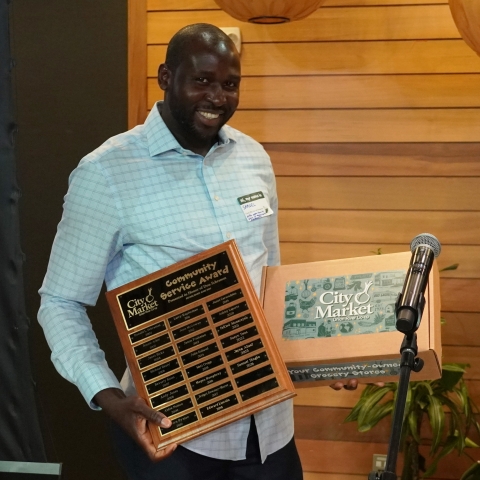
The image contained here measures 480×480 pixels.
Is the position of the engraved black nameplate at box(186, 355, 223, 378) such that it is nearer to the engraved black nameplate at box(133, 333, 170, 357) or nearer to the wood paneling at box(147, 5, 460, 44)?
the engraved black nameplate at box(133, 333, 170, 357)

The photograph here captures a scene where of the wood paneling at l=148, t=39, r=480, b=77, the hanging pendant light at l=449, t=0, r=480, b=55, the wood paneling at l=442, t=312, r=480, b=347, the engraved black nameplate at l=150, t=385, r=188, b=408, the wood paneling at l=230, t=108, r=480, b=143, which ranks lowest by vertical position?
the wood paneling at l=442, t=312, r=480, b=347

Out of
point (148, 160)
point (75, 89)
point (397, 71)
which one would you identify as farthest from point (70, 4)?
point (148, 160)

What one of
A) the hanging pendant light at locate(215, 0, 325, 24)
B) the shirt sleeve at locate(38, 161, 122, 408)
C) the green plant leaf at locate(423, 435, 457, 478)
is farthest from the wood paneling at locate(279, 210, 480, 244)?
the shirt sleeve at locate(38, 161, 122, 408)

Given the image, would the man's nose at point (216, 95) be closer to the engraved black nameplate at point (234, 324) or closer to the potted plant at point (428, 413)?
the engraved black nameplate at point (234, 324)

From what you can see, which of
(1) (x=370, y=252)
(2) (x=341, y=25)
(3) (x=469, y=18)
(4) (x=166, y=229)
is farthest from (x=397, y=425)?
(2) (x=341, y=25)

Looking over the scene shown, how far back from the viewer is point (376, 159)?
128 inches

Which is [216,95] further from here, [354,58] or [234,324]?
[354,58]

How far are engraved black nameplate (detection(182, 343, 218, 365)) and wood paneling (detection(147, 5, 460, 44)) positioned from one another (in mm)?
1765

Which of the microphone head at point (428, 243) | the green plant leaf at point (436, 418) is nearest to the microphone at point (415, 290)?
the microphone head at point (428, 243)

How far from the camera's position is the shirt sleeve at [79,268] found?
1891 millimetres

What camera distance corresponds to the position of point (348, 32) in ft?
10.6

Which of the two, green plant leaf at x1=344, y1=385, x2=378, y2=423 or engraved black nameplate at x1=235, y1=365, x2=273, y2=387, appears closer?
engraved black nameplate at x1=235, y1=365, x2=273, y2=387

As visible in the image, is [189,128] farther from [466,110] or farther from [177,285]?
[466,110]

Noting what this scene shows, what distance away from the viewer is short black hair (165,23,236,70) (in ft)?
6.53
